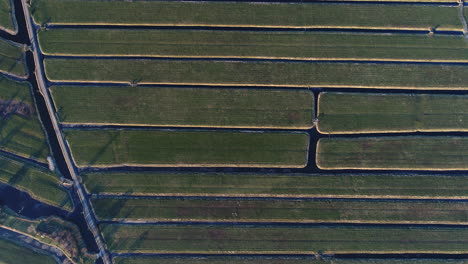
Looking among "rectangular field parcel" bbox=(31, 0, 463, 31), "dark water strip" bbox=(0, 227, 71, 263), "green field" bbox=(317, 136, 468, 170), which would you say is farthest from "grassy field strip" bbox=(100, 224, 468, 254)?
"rectangular field parcel" bbox=(31, 0, 463, 31)

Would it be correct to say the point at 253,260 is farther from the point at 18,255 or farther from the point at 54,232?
the point at 18,255

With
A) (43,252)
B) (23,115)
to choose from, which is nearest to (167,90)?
(23,115)

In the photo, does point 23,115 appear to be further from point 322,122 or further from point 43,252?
point 322,122

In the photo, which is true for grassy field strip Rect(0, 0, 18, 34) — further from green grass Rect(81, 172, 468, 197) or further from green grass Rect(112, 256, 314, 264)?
green grass Rect(112, 256, 314, 264)

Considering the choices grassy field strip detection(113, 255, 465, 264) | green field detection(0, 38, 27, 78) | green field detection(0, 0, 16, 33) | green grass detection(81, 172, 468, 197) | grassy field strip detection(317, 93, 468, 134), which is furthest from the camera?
green field detection(0, 0, 16, 33)

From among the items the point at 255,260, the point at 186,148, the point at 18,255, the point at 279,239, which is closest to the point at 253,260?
the point at 255,260
